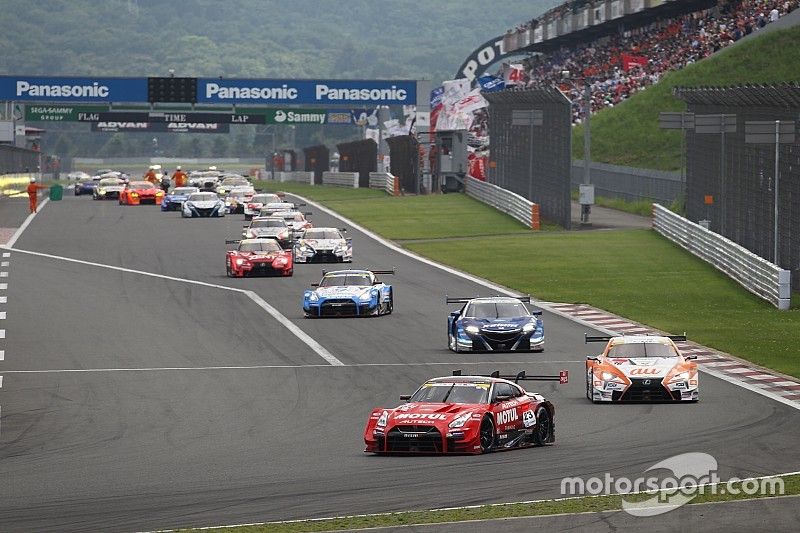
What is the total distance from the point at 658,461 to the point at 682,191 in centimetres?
5133

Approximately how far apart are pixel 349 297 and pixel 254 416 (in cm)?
1388

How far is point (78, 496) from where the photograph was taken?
17.5 meters

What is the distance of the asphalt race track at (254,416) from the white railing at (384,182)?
48.9 metres

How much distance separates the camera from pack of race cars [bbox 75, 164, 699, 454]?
2058 centimetres

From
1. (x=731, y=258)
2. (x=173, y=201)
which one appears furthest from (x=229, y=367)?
(x=173, y=201)

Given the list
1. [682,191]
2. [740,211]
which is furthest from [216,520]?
[682,191]

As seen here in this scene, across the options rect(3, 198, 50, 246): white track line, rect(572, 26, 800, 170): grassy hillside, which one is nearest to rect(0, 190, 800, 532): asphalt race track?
rect(3, 198, 50, 246): white track line

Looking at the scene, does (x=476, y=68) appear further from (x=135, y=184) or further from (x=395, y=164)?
(x=135, y=184)

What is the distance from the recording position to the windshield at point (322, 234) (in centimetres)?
5381

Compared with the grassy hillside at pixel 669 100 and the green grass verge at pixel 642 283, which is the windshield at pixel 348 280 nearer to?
the green grass verge at pixel 642 283

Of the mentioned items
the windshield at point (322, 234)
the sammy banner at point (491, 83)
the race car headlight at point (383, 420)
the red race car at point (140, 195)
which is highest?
the sammy banner at point (491, 83)

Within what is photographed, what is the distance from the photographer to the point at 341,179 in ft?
376

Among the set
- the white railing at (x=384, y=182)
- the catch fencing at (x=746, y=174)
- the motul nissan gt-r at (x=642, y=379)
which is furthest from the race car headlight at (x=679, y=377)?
the white railing at (x=384, y=182)

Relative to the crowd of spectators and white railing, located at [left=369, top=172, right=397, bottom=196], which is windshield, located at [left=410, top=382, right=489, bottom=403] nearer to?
the crowd of spectators
